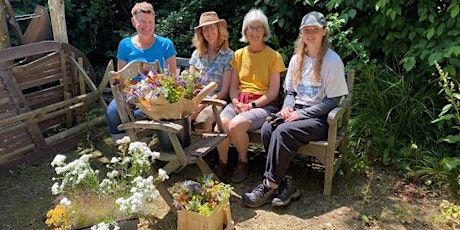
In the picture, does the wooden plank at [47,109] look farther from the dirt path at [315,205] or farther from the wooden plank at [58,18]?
the wooden plank at [58,18]

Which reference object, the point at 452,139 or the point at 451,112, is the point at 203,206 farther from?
the point at 451,112

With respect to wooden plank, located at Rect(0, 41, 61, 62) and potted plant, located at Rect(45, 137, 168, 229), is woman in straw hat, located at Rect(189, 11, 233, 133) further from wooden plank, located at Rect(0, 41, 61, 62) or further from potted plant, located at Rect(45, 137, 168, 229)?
wooden plank, located at Rect(0, 41, 61, 62)

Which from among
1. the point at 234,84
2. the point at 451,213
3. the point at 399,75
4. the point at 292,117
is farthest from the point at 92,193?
the point at 399,75

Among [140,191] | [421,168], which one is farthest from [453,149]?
[140,191]

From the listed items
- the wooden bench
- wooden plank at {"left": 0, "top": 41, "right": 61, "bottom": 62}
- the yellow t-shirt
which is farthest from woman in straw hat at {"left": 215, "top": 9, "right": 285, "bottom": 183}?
wooden plank at {"left": 0, "top": 41, "right": 61, "bottom": 62}

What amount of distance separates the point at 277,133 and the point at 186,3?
3048mm

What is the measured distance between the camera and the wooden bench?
10.8 feet

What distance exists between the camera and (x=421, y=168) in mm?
3688

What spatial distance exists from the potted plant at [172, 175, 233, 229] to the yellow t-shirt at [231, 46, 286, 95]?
3.72 ft

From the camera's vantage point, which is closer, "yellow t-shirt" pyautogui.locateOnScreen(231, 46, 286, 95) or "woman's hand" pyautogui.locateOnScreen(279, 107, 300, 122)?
"woman's hand" pyautogui.locateOnScreen(279, 107, 300, 122)

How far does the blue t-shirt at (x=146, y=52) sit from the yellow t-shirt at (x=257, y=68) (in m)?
0.62

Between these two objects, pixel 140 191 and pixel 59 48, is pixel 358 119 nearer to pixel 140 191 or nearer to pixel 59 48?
pixel 140 191

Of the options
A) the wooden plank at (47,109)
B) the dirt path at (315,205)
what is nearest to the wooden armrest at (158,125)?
the dirt path at (315,205)

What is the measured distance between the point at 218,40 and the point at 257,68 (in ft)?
1.41
